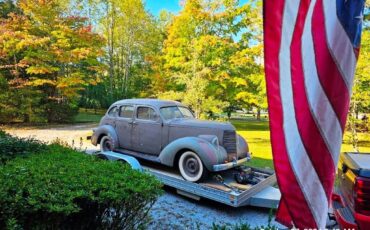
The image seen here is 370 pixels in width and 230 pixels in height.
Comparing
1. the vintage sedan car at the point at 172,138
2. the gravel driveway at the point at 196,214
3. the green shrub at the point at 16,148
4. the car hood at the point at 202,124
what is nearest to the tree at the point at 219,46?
the vintage sedan car at the point at 172,138

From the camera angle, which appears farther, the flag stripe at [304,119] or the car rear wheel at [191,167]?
the car rear wheel at [191,167]

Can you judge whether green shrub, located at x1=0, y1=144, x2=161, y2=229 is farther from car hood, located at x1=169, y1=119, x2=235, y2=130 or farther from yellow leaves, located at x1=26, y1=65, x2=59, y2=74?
yellow leaves, located at x1=26, y1=65, x2=59, y2=74

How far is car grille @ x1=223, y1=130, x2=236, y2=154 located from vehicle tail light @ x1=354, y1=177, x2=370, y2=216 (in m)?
2.89

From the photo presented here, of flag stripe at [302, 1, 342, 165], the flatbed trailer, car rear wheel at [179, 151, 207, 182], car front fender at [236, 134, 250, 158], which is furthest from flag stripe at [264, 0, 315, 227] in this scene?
car front fender at [236, 134, 250, 158]

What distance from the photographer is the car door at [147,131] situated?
605 cm

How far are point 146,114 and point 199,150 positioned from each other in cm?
182

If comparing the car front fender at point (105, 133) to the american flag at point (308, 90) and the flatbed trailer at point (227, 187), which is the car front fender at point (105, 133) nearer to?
the flatbed trailer at point (227, 187)

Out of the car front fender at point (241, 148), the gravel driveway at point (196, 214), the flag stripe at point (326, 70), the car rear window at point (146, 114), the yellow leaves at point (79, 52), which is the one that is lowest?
the gravel driveway at point (196, 214)

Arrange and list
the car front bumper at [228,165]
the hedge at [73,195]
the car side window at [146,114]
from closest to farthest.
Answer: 1. the hedge at [73,195]
2. the car front bumper at [228,165]
3. the car side window at [146,114]

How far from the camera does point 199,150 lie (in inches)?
199

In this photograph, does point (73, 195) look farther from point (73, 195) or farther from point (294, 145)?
point (294, 145)

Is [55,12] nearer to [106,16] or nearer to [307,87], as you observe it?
[106,16]

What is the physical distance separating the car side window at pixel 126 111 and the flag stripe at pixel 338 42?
5.67 m

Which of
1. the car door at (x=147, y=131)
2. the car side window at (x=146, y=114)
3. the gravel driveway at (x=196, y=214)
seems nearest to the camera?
the gravel driveway at (x=196, y=214)
